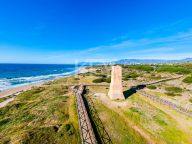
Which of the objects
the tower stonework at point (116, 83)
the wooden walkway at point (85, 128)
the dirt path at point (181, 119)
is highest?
the tower stonework at point (116, 83)

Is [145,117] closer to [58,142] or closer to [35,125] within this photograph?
[58,142]

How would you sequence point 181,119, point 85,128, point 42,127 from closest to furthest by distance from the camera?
point 85,128, point 42,127, point 181,119

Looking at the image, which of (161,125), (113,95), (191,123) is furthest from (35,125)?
(191,123)

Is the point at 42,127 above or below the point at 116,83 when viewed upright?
below

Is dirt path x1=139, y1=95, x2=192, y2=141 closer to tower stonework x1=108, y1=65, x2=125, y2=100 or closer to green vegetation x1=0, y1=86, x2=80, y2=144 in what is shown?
tower stonework x1=108, y1=65, x2=125, y2=100

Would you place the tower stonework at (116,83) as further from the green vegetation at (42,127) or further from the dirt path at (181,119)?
the green vegetation at (42,127)

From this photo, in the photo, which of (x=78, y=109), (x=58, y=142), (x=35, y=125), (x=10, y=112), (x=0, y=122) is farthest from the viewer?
(x=10, y=112)

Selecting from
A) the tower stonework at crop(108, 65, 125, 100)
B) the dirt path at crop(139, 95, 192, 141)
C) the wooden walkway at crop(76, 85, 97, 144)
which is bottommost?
the dirt path at crop(139, 95, 192, 141)

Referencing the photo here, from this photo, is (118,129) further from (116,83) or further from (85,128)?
(116,83)

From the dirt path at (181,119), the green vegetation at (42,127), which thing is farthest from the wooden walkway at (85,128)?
the dirt path at (181,119)

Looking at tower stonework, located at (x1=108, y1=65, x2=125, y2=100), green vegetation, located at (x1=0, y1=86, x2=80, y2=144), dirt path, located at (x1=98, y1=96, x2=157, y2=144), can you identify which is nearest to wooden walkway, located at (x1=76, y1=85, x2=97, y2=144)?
green vegetation, located at (x1=0, y1=86, x2=80, y2=144)

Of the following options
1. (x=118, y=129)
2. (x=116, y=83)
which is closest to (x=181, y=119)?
(x=118, y=129)
